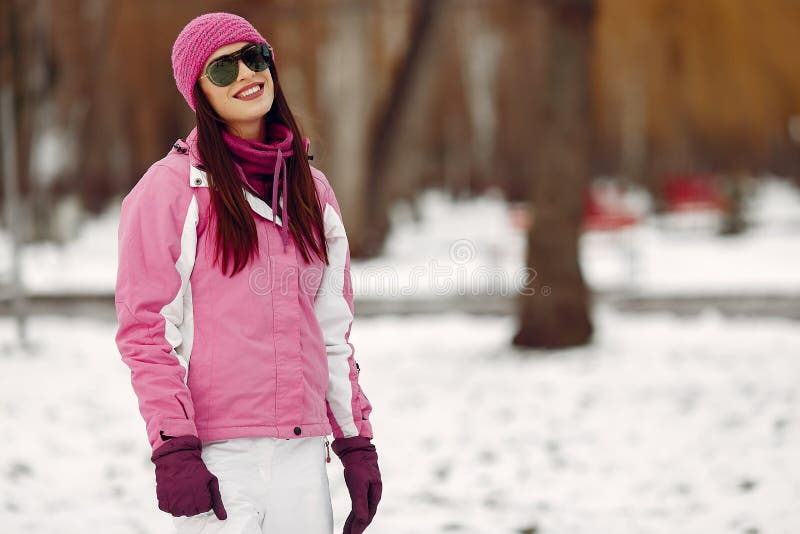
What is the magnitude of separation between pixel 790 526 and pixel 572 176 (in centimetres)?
565

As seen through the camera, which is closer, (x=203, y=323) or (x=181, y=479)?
(x=181, y=479)

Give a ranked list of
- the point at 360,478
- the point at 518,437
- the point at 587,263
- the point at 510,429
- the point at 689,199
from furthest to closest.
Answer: the point at 689,199 → the point at 587,263 → the point at 510,429 → the point at 518,437 → the point at 360,478

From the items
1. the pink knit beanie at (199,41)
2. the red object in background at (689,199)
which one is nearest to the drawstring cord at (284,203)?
the pink knit beanie at (199,41)

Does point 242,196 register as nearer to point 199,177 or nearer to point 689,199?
point 199,177

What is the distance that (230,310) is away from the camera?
2596 millimetres

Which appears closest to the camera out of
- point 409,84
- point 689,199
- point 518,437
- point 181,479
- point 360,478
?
point 181,479

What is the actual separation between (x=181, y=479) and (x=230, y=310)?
1.34ft

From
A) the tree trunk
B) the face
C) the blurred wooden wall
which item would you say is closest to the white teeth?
the face

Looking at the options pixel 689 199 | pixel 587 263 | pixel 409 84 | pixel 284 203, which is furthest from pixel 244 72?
pixel 689 199

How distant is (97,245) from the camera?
2778cm

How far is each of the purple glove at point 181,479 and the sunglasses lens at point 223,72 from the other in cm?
88

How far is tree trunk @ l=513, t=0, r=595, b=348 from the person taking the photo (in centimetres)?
1023

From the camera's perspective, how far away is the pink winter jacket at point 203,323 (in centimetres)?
252

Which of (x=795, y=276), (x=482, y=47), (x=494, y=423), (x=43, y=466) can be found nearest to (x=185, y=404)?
(x=43, y=466)
